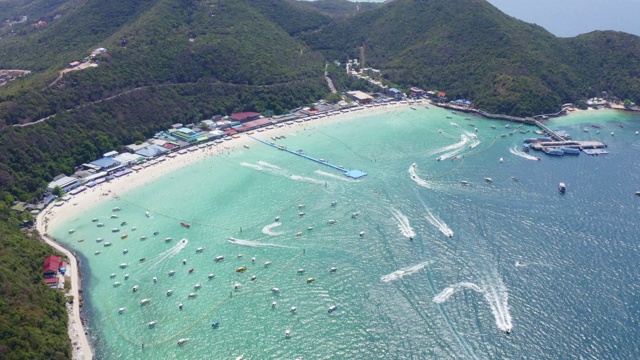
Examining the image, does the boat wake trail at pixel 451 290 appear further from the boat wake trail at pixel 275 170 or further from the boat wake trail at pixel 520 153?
the boat wake trail at pixel 520 153

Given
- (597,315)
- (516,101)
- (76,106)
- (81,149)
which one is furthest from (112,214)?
(516,101)

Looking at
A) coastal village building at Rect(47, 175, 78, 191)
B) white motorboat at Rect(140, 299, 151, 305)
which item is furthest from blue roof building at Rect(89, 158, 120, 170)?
white motorboat at Rect(140, 299, 151, 305)

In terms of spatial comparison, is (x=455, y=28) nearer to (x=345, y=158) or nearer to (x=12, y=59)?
(x=345, y=158)

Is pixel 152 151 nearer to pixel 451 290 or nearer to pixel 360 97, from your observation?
pixel 360 97

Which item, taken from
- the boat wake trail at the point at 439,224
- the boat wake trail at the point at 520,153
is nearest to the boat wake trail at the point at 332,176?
the boat wake trail at the point at 439,224

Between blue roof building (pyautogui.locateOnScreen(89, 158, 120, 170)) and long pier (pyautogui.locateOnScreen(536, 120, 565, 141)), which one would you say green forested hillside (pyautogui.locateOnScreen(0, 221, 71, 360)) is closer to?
blue roof building (pyautogui.locateOnScreen(89, 158, 120, 170))

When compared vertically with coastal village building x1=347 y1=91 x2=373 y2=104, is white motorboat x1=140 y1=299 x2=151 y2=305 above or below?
below
